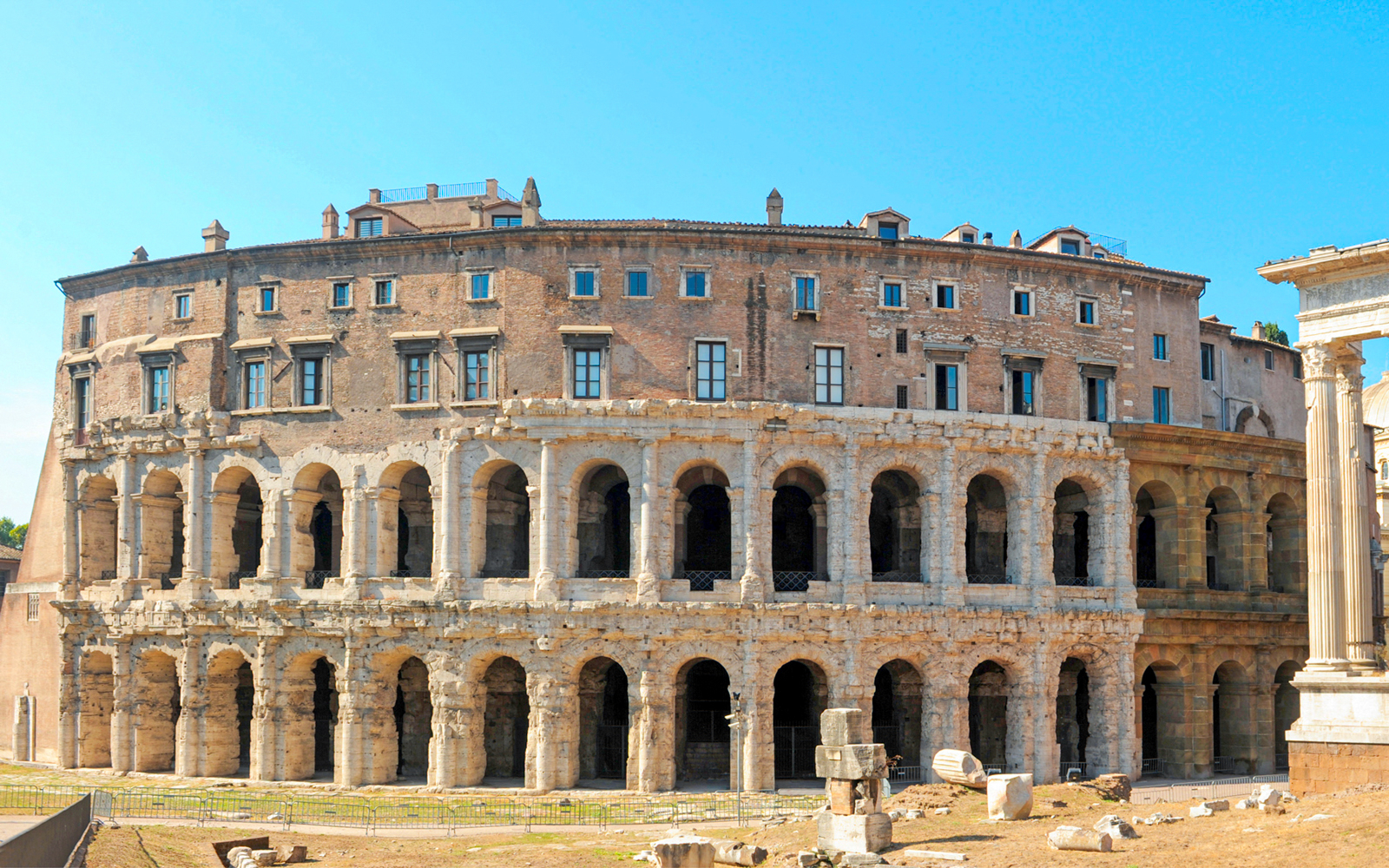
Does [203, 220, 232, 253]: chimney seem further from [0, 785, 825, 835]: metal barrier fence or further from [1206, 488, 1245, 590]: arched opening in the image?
[1206, 488, 1245, 590]: arched opening

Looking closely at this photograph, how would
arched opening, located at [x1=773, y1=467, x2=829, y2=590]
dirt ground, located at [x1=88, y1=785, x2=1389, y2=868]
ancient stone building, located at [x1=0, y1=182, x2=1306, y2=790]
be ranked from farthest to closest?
arched opening, located at [x1=773, y1=467, x2=829, y2=590], ancient stone building, located at [x1=0, y1=182, x2=1306, y2=790], dirt ground, located at [x1=88, y1=785, x2=1389, y2=868]

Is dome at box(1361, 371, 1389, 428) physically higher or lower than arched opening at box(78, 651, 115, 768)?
higher

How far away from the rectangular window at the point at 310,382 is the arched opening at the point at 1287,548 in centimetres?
3120

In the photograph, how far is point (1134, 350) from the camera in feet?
147

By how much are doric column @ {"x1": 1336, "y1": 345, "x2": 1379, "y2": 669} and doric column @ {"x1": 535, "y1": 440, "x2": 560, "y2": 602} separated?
2025 cm

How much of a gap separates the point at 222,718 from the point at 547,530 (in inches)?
481

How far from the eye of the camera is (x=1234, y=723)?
1781 inches

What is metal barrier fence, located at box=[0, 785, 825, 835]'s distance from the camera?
3316 centimetres

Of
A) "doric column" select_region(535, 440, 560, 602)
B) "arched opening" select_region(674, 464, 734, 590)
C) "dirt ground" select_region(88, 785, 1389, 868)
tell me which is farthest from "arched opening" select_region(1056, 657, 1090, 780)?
"doric column" select_region(535, 440, 560, 602)

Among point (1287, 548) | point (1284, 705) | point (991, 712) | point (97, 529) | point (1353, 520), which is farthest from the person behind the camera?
point (1287, 548)

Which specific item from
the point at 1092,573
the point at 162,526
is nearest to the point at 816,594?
the point at 1092,573

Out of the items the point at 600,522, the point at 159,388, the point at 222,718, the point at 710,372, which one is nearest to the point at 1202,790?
the point at 710,372

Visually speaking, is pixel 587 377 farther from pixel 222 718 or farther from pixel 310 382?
pixel 222 718

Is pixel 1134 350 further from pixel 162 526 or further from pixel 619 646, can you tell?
pixel 162 526
